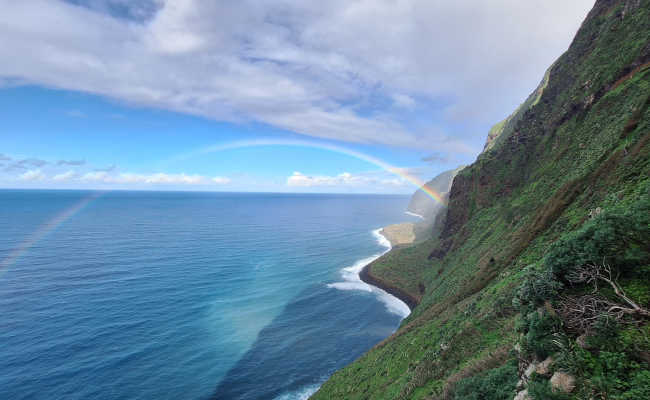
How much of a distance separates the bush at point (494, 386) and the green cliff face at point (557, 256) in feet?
0.21

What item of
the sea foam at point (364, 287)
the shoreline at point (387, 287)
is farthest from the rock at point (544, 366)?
the shoreline at point (387, 287)

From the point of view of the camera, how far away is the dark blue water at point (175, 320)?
39.7 metres

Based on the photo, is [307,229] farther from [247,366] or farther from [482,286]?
[482,286]

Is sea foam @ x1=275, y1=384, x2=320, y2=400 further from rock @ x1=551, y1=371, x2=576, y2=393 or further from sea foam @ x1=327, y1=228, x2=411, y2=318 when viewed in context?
rock @ x1=551, y1=371, x2=576, y2=393

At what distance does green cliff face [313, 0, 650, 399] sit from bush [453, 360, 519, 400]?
0.06 meters

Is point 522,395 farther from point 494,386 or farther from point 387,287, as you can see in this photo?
point 387,287

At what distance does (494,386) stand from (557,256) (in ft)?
21.0

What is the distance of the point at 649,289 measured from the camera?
966cm

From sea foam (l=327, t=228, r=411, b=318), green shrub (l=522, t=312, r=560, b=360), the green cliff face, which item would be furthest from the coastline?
green shrub (l=522, t=312, r=560, b=360)

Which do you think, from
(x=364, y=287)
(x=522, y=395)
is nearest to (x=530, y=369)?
(x=522, y=395)

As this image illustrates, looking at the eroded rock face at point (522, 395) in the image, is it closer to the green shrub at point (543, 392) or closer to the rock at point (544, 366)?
the green shrub at point (543, 392)

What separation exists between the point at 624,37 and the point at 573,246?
162ft

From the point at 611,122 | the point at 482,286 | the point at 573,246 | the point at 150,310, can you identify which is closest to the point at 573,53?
the point at 611,122

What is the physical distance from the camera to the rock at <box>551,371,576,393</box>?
28.3 feet
